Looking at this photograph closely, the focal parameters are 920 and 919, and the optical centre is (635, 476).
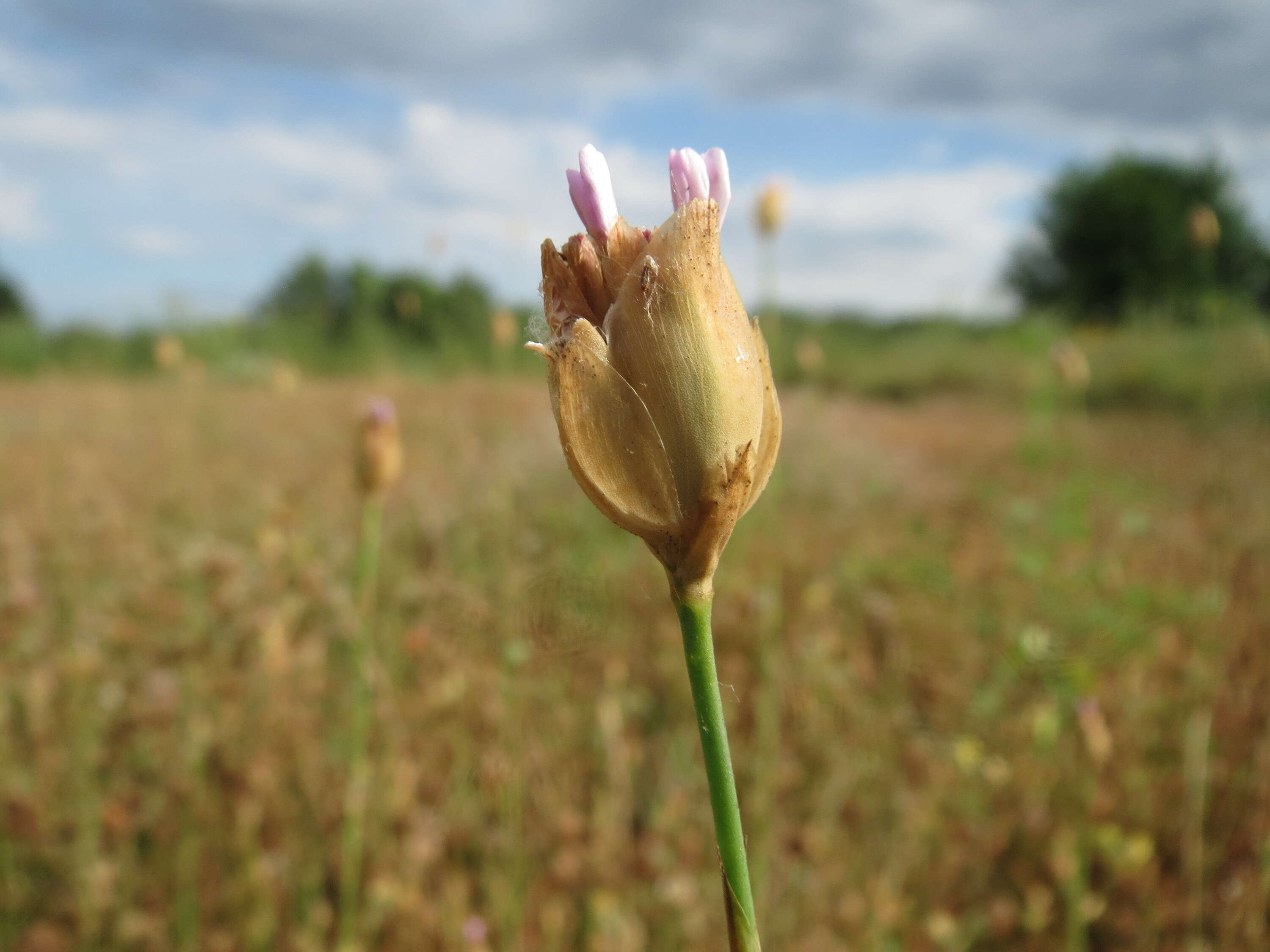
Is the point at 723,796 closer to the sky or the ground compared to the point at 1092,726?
closer to the sky

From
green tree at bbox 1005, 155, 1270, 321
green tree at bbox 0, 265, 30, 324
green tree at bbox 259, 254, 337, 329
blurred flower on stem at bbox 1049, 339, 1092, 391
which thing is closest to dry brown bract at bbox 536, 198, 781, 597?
blurred flower on stem at bbox 1049, 339, 1092, 391

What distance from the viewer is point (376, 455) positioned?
85 cm

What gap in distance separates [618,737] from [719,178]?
131cm

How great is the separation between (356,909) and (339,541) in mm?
1407

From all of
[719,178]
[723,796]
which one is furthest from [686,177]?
[723,796]

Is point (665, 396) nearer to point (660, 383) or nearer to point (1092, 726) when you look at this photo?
point (660, 383)

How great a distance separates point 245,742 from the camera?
59.2 inches

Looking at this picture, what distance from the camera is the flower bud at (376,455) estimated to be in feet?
2.78

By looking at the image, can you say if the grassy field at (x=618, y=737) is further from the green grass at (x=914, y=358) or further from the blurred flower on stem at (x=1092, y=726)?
the green grass at (x=914, y=358)

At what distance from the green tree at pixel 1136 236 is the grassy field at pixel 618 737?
12172 millimetres

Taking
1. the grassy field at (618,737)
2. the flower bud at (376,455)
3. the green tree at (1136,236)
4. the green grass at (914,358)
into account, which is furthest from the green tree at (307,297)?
the green tree at (1136,236)

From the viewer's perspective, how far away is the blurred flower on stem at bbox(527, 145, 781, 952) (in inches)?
9.9

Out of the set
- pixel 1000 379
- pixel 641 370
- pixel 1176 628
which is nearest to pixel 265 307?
pixel 1000 379

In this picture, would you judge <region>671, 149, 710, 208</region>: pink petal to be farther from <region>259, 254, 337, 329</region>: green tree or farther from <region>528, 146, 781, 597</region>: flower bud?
<region>259, 254, 337, 329</region>: green tree
